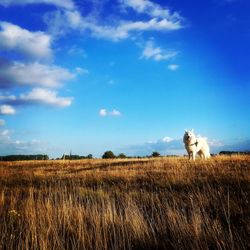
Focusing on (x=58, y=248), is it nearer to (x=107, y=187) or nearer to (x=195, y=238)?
(x=195, y=238)

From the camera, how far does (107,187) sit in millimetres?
12195

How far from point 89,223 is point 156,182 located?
553cm

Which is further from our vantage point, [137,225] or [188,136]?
[188,136]

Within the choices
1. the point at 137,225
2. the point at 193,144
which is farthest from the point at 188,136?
the point at 137,225

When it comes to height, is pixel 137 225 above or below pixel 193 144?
below

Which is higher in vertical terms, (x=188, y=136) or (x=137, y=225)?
(x=188, y=136)

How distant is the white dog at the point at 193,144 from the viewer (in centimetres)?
2241

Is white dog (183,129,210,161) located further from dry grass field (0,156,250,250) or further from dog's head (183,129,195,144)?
dry grass field (0,156,250,250)

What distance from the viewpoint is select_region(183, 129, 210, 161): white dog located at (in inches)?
882

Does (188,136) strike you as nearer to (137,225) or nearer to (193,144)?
(193,144)

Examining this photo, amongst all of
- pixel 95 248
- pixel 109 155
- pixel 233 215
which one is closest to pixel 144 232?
pixel 95 248

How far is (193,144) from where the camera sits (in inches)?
895

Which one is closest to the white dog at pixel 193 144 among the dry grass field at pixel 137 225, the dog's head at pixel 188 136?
the dog's head at pixel 188 136

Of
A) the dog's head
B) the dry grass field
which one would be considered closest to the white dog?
Answer: the dog's head
